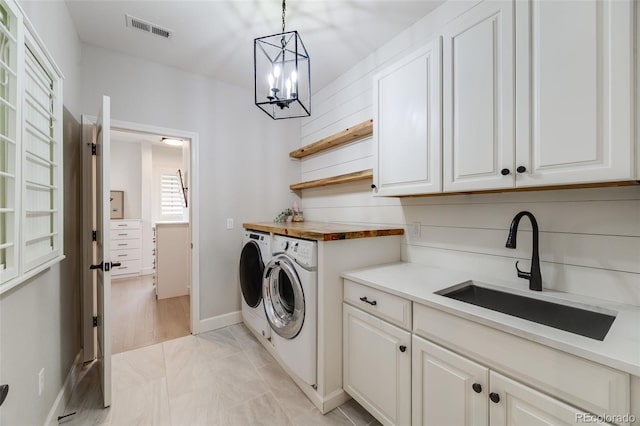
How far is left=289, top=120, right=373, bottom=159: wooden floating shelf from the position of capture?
233cm

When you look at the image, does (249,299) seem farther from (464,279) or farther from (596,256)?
(596,256)

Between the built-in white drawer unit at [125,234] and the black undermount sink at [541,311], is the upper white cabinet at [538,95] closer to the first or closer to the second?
the black undermount sink at [541,311]

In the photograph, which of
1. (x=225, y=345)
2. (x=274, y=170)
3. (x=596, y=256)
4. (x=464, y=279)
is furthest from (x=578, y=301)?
(x=274, y=170)

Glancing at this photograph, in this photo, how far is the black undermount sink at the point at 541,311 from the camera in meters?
1.13

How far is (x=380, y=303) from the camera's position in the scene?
1.47 metres

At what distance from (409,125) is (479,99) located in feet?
1.39

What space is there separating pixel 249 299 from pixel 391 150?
1926 mm

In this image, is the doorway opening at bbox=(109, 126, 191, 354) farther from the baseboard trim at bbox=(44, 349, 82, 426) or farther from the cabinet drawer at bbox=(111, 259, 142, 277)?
the baseboard trim at bbox=(44, 349, 82, 426)

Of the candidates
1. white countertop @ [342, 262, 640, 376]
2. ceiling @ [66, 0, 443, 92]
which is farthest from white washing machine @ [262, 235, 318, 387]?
ceiling @ [66, 0, 443, 92]

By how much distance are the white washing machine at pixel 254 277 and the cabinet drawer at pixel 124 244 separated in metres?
3.50

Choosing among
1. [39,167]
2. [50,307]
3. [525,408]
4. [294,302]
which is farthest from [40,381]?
[525,408]

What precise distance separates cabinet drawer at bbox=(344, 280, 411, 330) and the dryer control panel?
28cm

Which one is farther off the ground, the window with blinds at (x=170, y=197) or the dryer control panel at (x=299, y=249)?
the window with blinds at (x=170, y=197)

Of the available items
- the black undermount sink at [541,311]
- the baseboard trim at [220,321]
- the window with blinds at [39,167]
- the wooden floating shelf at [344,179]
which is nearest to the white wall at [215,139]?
the baseboard trim at [220,321]
